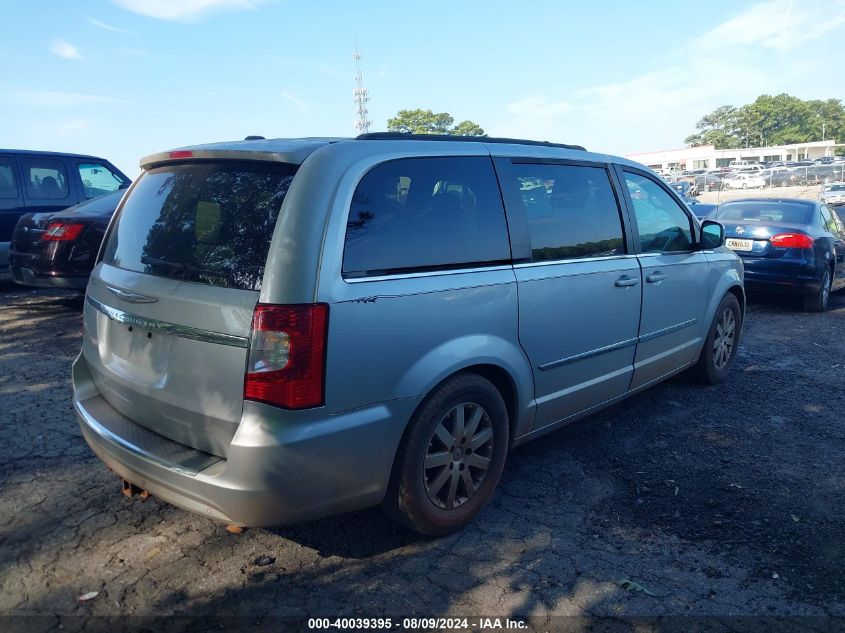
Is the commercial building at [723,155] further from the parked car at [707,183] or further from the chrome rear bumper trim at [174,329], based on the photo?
the chrome rear bumper trim at [174,329]

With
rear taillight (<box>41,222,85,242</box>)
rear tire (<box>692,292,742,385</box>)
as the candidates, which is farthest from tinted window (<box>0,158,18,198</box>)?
rear tire (<box>692,292,742,385</box>)

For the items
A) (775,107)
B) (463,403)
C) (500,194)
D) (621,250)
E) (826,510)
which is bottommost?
(826,510)

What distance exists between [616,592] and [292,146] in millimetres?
2300

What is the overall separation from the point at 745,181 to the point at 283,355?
54793 millimetres

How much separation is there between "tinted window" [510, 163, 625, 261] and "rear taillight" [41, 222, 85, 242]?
18.3 feet

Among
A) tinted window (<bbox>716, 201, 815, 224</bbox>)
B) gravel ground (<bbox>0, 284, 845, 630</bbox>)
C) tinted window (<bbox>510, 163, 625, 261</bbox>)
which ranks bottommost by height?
gravel ground (<bbox>0, 284, 845, 630</bbox>)

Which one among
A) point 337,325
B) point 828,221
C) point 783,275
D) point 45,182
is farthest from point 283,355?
point 828,221

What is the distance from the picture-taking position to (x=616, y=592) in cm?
271

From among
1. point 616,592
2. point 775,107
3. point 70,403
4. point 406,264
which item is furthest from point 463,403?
point 775,107

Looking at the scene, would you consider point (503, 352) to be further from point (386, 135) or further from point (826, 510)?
point (826, 510)

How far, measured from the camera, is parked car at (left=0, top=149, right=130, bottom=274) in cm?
873

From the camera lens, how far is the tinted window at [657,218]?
4465 millimetres

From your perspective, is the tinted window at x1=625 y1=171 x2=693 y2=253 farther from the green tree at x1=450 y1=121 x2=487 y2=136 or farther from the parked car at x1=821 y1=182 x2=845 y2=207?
the green tree at x1=450 y1=121 x2=487 y2=136

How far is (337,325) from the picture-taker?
8.27 feet
